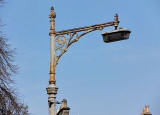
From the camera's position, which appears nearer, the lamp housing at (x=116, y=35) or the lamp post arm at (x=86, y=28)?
the lamp housing at (x=116, y=35)

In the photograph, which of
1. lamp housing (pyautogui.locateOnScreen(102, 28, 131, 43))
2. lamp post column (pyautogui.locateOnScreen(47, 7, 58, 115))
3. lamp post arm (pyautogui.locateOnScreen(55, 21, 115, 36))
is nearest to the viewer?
lamp housing (pyautogui.locateOnScreen(102, 28, 131, 43))

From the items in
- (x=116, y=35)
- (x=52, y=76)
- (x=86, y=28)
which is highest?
(x=86, y=28)

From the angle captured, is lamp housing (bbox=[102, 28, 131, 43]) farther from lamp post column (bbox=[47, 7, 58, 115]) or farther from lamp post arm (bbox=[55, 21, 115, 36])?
lamp post column (bbox=[47, 7, 58, 115])

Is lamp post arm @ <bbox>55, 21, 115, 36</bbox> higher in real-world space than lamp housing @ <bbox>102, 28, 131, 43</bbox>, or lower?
higher

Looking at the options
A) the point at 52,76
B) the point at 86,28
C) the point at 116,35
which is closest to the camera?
the point at 116,35

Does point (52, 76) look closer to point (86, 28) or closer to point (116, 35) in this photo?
point (86, 28)

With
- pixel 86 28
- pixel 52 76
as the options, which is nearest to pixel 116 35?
pixel 86 28

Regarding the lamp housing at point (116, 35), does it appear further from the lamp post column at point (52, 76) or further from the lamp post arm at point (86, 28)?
the lamp post column at point (52, 76)

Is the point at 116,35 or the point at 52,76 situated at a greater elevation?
the point at 116,35

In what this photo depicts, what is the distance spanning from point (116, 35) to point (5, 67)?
6811 mm

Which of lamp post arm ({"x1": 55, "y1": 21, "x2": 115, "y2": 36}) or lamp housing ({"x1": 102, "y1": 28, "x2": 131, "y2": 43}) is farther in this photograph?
lamp post arm ({"x1": 55, "y1": 21, "x2": 115, "y2": 36})

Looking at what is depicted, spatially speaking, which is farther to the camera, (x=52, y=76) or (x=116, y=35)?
(x=52, y=76)

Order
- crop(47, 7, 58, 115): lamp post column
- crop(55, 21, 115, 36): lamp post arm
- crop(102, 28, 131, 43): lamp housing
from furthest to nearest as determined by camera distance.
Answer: crop(55, 21, 115, 36): lamp post arm, crop(47, 7, 58, 115): lamp post column, crop(102, 28, 131, 43): lamp housing

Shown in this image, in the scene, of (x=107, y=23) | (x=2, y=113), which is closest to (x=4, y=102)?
(x=2, y=113)
